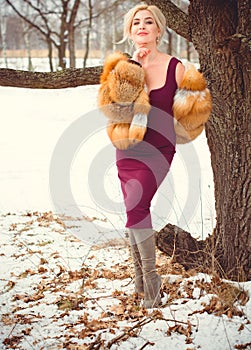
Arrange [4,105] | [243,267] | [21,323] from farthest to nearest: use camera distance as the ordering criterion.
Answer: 1. [4,105]
2. [243,267]
3. [21,323]

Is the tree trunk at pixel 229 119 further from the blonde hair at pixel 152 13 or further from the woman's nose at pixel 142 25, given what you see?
the woman's nose at pixel 142 25

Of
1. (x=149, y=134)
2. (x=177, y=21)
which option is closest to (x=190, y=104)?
(x=149, y=134)

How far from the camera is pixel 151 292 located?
2.99 meters

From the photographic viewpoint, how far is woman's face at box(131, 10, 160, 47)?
2.82m

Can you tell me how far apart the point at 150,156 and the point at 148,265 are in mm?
697

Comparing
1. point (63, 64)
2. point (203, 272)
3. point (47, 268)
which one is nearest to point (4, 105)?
point (63, 64)

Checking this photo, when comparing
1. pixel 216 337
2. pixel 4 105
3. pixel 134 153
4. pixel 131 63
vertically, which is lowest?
pixel 4 105

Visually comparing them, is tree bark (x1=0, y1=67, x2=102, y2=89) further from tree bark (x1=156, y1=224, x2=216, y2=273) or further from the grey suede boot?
tree bark (x1=156, y1=224, x2=216, y2=273)

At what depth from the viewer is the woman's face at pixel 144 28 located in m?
2.82

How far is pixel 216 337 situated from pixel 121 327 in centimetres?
56

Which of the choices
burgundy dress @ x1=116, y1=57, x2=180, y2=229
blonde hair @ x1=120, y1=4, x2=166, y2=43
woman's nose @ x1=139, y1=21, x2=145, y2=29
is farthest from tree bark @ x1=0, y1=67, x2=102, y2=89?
burgundy dress @ x1=116, y1=57, x2=180, y2=229

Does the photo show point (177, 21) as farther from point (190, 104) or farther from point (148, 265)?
point (148, 265)

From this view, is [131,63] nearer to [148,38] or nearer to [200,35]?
[148,38]

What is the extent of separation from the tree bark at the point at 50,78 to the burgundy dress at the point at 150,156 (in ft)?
2.55
